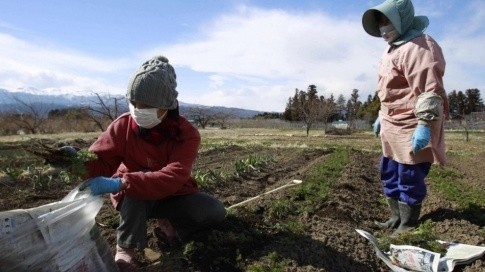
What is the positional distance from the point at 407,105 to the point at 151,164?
206 centimetres

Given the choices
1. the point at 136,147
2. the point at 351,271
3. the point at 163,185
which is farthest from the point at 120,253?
the point at 351,271

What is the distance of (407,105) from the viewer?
3.40 metres

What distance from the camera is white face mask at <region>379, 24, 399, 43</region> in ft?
11.4

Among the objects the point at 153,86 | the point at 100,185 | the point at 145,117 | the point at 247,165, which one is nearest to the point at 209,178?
the point at 247,165

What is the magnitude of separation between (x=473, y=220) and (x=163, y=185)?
2.76 metres

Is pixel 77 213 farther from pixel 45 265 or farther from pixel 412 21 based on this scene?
pixel 412 21

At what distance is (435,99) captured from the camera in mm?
3043

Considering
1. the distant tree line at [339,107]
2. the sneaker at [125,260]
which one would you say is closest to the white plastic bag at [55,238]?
the sneaker at [125,260]

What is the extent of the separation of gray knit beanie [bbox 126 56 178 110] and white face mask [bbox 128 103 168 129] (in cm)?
6

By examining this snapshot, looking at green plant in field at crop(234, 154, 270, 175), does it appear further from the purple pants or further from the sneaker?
the sneaker

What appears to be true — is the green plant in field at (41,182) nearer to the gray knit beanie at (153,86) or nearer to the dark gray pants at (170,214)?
the dark gray pants at (170,214)

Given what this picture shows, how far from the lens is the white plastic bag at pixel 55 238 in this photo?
1.80 meters

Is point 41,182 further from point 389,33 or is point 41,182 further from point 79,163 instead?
point 389,33

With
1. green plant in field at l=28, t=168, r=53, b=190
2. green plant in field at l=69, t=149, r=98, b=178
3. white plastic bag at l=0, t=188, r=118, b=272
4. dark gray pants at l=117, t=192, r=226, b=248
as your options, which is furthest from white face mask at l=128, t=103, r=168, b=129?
green plant in field at l=28, t=168, r=53, b=190
